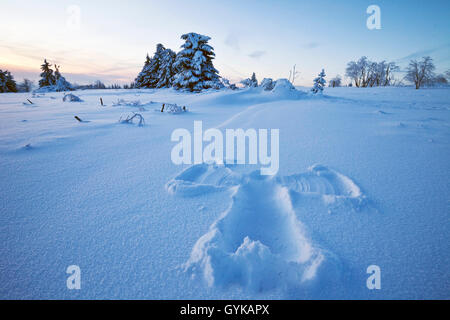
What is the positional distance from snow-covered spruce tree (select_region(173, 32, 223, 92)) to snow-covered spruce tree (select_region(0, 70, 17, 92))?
104ft

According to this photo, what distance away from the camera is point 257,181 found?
2158mm

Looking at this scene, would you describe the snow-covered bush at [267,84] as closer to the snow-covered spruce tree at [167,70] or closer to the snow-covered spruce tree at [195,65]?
the snow-covered spruce tree at [195,65]

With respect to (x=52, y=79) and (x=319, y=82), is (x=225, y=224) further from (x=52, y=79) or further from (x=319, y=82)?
(x=52, y=79)

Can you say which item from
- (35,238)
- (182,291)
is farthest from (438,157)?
(35,238)

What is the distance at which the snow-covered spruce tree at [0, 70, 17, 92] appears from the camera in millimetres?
27547

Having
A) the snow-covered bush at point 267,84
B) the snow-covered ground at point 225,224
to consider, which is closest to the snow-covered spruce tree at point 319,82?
the snow-covered bush at point 267,84

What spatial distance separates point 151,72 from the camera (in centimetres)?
2673

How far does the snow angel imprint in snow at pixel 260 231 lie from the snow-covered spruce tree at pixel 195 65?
609 inches

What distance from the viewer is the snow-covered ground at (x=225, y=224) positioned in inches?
43.6

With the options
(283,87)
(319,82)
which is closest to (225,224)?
(283,87)

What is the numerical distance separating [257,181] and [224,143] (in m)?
1.39

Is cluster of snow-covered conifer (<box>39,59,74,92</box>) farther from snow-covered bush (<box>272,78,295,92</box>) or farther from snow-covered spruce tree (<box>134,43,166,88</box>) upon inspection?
snow-covered bush (<box>272,78,295,92</box>)

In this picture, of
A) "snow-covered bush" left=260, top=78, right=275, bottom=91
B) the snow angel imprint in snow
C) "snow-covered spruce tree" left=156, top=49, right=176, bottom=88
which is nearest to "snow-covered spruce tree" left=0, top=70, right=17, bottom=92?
"snow-covered spruce tree" left=156, top=49, right=176, bottom=88

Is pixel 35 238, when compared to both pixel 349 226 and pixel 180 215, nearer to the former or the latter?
pixel 180 215
